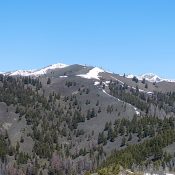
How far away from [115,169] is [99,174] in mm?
10393

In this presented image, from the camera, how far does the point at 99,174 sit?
144m

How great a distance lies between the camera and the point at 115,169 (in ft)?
503
